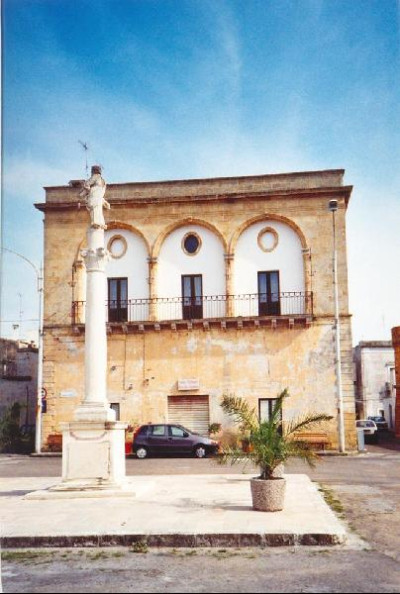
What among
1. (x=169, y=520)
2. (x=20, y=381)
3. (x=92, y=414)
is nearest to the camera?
(x=169, y=520)

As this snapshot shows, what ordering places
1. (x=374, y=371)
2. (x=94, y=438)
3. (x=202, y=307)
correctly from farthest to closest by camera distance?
1. (x=374, y=371)
2. (x=202, y=307)
3. (x=94, y=438)

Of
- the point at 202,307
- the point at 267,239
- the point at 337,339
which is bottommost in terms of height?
the point at 337,339

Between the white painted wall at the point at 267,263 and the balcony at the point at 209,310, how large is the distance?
1.8 inches

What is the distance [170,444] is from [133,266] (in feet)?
27.2

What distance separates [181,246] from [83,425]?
1684 cm

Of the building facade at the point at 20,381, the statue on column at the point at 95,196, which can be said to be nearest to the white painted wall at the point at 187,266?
the building facade at the point at 20,381

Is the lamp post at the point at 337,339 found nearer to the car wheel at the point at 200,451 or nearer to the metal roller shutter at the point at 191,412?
the metal roller shutter at the point at 191,412

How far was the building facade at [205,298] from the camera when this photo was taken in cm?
2717

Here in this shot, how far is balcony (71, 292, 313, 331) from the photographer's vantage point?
89.7 ft

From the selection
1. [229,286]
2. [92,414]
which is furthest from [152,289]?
[92,414]

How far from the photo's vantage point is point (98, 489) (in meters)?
12.4

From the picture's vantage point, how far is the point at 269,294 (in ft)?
92.4

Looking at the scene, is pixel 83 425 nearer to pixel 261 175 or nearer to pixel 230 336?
pixel 230 336

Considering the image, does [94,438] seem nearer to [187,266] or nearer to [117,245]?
[187,266]
